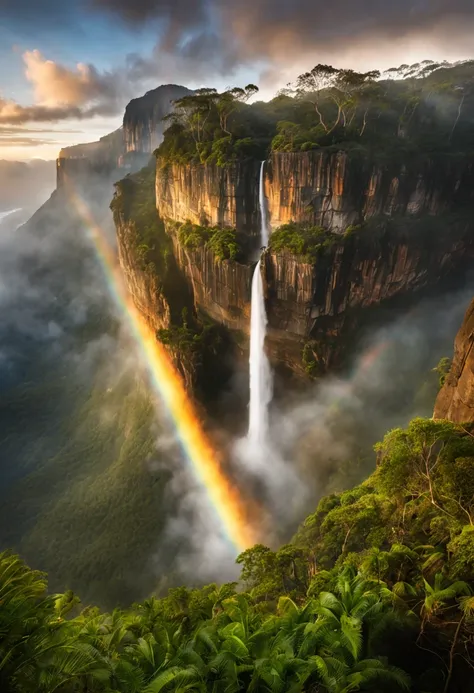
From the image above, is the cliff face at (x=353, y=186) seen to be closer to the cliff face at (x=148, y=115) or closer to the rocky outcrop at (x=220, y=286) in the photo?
the rocky outcrop at (x=220, y=286)

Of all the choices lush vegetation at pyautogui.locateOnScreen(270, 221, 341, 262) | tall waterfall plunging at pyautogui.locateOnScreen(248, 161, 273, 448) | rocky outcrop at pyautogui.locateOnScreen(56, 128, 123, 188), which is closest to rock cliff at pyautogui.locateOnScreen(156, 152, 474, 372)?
lush vegetation at pyautogui.locateOnScreen(270, 221, 341, 262)

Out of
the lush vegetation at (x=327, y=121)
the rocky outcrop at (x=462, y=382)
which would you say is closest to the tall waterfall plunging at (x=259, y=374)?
the lush vegetation at (x=327, y=121)

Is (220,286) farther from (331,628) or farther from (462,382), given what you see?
(331,628)

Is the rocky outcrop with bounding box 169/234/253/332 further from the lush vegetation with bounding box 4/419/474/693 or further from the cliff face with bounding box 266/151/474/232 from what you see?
the lush vegetation with bounding box 4/419/474/693

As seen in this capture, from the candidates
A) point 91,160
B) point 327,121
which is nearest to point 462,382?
point 327,121

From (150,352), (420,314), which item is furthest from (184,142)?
(420,314)

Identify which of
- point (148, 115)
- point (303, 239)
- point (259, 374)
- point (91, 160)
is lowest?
point (259, 374)

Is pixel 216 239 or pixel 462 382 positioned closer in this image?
pixel 462 382

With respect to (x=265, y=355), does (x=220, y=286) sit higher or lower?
higher
